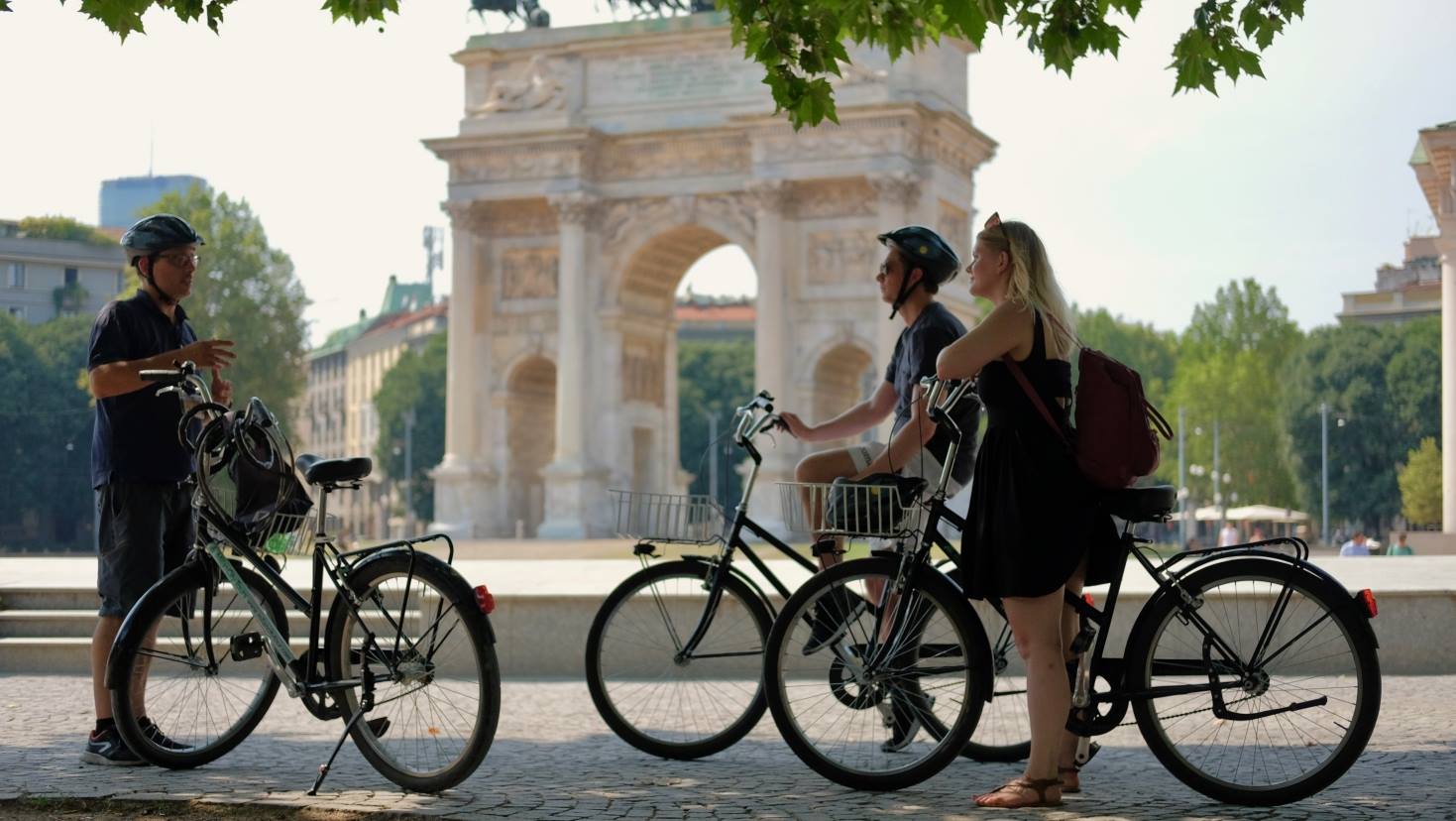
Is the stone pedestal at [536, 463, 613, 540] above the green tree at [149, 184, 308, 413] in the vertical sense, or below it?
below

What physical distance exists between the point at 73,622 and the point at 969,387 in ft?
25.4

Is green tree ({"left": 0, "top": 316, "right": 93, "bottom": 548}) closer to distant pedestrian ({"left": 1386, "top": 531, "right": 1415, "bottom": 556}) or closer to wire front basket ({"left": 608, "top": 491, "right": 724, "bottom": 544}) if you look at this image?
distant pedestrian ({"left": 1386, "top": 531, "right": 1415, "bottom": 556})

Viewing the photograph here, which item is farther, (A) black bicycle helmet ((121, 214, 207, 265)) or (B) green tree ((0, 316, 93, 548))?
(B) green tree ((0, 316, 93, 548))

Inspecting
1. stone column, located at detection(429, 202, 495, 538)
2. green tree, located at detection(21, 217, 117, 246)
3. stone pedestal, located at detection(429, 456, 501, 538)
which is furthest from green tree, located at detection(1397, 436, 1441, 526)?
green tree, located at detection(21, 217, 117, 246)

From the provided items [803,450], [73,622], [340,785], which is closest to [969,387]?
[340,785]

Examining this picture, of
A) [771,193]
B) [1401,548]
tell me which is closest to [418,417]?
[771,193]

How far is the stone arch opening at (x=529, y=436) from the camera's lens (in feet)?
173

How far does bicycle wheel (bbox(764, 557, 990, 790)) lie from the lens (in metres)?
6.91

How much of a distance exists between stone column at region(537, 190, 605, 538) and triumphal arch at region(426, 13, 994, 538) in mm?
53

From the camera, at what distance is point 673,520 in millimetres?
7910

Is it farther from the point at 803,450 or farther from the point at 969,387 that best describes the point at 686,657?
the point at 803,450

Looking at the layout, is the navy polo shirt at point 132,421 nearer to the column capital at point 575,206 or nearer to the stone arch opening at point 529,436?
the column capital at point 575,206

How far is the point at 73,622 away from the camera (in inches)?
511

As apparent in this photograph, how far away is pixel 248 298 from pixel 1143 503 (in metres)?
61.0
